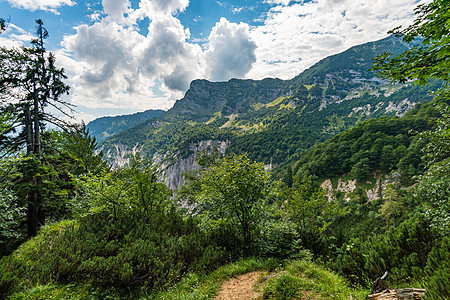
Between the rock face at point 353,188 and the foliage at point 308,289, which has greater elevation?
the foliage at point 308,289

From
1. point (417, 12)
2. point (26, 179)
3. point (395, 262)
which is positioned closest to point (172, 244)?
point (395, 262)

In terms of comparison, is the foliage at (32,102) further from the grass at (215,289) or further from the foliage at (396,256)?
the foliage at (396,256)

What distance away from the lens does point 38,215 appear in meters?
11.3

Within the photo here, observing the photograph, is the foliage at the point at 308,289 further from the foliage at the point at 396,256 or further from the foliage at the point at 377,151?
the foliage at the point at 377,151

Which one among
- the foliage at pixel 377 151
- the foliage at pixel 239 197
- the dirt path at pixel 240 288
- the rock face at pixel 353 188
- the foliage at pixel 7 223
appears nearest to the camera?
the dirt path at pixel 240 288

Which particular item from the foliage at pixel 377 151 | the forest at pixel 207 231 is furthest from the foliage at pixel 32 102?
the foliage at pixel 377 151

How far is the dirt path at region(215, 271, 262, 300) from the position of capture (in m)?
5.84

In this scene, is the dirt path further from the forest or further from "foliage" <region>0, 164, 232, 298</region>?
"foliage" <region>0, 164, 232, 298</region>

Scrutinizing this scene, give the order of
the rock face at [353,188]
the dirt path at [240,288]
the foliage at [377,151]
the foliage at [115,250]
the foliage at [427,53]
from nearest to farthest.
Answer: the foliage at [427,53]
the foliage at [115,250]
the dirt path at [240,288]
the rock face at [353,188]
the foliage at [377,151]

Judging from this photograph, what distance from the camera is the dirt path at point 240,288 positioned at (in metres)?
5.84

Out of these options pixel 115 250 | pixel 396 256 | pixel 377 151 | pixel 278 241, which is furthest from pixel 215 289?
pixel 377 151

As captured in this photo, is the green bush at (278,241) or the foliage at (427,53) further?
the green bush at (278,241)

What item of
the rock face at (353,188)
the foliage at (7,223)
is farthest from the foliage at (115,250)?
the rock face at (353,188)

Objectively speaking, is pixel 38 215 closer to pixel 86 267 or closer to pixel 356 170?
pixel 86 267
